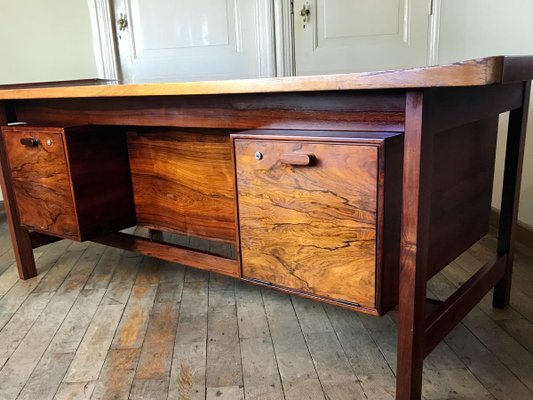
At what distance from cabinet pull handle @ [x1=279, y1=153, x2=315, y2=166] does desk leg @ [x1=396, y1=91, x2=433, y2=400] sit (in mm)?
186

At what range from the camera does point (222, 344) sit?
1.31 metres

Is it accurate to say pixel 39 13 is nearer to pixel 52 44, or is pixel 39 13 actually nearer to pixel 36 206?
pixel 52 44

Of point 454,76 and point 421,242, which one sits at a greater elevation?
point 454,76

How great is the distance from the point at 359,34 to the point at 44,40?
5.27ft

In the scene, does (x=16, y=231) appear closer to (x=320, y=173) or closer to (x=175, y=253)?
(x=175, y=253)

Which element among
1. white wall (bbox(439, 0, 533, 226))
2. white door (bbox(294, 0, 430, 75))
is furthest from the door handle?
white wall (bbox(439, 0, 533, 226))

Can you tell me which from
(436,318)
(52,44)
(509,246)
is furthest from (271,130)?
(52,44)

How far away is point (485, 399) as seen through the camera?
3.46ft

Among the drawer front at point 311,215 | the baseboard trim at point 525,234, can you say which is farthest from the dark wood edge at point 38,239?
the baseboard trim at point 525,234

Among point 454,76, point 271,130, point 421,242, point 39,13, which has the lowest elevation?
point 421,242

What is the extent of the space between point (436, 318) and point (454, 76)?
547 millimetres

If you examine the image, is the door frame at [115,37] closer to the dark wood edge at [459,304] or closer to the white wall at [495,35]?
the white wall at [495,35]

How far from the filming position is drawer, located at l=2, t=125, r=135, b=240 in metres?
1.48

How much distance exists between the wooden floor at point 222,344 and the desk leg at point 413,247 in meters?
0.14
